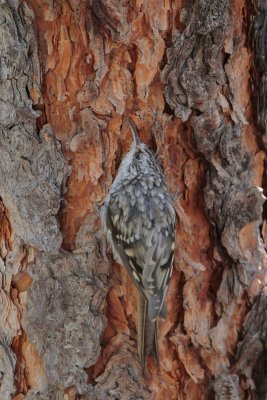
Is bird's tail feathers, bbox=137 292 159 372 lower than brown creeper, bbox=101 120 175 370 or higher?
lower

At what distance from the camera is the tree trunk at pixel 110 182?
160 centimetres

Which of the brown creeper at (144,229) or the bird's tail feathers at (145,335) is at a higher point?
the brown creeper at (144,229)

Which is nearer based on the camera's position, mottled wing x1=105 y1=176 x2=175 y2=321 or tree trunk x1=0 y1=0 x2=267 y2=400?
tree trunk x1=0 y1=0 x2=267 y2=400

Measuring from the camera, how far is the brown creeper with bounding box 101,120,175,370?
5.50 feet

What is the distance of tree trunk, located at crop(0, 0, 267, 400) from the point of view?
5.25 ft

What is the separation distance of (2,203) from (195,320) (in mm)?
661

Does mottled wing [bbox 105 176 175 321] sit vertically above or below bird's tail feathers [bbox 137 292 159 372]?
above

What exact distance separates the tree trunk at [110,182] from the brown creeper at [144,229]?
38mm

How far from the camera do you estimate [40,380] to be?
1.69 meters

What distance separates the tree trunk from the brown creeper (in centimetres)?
4

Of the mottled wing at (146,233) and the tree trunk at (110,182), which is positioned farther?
the mottled wing at (146,233)

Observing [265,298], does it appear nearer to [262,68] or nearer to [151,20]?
[262,68]

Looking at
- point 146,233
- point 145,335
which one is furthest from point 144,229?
point 145,335

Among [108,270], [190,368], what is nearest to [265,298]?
[190,368]
